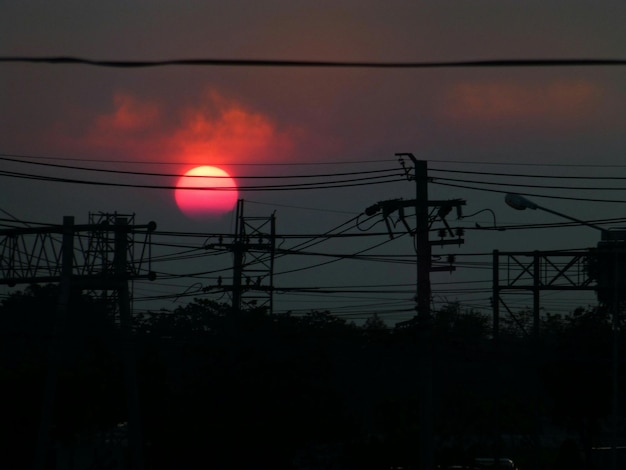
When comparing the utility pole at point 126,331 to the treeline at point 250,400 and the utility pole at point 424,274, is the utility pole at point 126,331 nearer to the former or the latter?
the treeline at point 250,400

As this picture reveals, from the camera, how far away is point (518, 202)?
83.3 feet

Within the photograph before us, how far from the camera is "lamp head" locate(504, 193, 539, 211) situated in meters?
25.2

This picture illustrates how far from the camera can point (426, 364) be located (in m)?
26.8

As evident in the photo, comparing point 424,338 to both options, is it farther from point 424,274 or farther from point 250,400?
point 250,400

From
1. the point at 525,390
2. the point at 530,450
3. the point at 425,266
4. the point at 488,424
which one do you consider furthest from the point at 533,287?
the point at 525,390

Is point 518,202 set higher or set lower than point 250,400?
higher

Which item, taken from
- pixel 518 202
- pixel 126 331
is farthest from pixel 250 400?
pixel 518 202

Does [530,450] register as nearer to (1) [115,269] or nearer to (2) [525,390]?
(2) [525,390]

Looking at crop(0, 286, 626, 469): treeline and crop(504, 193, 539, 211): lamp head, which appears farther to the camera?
crop(0, 286, 626, 469): treeline

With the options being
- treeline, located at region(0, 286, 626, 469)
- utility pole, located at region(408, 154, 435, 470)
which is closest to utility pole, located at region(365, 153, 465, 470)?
utility pole, located at region(408, 154, 435, 470)

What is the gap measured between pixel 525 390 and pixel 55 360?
5066 centimetres

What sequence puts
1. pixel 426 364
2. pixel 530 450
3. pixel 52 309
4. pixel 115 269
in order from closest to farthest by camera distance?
pixel 426 364 < pixel 115 269 < pixel 530 450 < pixel 52 309

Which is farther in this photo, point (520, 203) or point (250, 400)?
point (250, 400)

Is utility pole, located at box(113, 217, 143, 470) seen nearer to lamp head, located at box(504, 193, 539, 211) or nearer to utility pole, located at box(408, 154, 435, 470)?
utility pole, located at box(408, 154, 435, 470)
